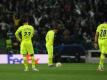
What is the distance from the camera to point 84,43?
3259 centimetres

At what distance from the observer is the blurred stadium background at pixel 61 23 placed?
32.2 meters

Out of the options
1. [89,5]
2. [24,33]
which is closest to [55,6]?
[89,5]

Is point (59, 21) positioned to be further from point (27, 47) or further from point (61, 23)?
point (27, 47)

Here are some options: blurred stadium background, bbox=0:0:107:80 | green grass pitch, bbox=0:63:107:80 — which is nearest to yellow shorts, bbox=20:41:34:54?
green grass pitch, bbox=0:63:107:80

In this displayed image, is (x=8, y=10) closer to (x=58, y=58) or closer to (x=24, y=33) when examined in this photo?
(x=58, y=58)

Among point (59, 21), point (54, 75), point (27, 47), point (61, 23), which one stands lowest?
point (54, 75)

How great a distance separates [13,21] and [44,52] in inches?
151

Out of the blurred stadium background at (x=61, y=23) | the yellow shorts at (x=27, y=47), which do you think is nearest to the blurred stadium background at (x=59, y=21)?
the blurred stadium background at (x=61, y=23)

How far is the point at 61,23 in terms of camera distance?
33938mm

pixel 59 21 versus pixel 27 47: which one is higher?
pixel 59 21

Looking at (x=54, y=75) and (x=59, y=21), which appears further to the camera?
(x=59, y=21)

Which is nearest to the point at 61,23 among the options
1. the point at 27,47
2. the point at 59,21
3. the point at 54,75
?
the point at 59,21

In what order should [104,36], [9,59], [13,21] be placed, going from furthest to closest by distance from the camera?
[13,21] → [9,59] → [104,36]

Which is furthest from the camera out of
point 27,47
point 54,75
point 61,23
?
point 61,23
